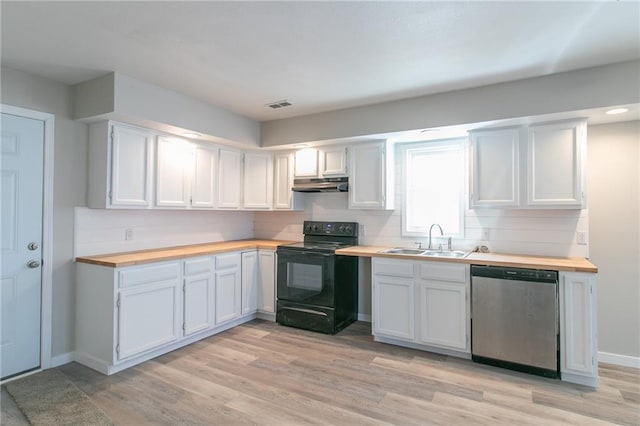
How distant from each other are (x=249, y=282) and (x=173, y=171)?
1607 mm

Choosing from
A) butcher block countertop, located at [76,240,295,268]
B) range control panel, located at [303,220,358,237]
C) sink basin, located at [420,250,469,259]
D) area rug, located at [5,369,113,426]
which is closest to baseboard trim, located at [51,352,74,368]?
area rug, located at [5,369,113,426]

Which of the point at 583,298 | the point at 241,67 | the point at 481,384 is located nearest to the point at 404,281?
the point at 481,384

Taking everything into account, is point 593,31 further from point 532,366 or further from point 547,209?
point 532,366

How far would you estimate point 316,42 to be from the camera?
7.98ft

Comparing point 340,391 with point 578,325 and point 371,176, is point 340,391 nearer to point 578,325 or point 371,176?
point 578,325

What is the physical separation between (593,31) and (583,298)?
6.46ft

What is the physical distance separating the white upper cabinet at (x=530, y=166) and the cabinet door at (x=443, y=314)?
890 millimetres

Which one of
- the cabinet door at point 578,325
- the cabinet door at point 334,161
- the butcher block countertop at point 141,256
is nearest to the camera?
the cabinet door at point 578,325

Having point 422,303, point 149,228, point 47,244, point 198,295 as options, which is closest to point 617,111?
point 422,303

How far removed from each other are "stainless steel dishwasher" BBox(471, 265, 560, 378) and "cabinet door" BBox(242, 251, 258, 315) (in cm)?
255

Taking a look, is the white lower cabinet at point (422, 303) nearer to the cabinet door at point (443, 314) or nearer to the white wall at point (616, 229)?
the cabinet door at point (443, 314)

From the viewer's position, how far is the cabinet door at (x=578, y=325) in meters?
2.75

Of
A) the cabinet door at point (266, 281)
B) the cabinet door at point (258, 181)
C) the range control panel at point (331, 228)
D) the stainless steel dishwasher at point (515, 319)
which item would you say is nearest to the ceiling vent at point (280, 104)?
the cabinet door at point (258, 181)

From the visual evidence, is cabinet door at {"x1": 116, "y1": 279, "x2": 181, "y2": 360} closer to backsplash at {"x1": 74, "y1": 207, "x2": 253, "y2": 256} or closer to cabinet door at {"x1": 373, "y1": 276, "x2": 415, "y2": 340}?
backsplash at {"x1": 74, "y1": 207, "x2": 253, "y2": 256}
